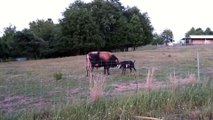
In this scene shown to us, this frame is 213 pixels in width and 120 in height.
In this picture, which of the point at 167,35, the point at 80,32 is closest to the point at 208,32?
the point at 167,35

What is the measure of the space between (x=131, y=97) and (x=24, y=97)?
19.1ft

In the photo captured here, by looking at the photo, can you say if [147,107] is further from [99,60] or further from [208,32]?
[208,32]

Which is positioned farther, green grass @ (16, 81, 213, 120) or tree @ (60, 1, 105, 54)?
tree @ (60, 1, 105, 54)

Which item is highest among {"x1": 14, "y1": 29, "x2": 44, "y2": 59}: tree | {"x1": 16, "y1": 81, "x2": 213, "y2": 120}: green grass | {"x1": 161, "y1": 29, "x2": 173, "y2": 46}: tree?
{"x1": 161, "y1": 29, "x2": 173, "y2": 46}: tree

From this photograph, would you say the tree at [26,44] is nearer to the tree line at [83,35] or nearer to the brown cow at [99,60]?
the tree line at [83,35]

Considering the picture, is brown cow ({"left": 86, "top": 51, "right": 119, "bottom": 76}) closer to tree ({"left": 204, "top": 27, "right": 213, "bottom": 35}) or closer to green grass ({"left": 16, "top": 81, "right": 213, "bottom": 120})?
green grass ({"left": 16, "top": 81, "right": 213, "bottom": 120})

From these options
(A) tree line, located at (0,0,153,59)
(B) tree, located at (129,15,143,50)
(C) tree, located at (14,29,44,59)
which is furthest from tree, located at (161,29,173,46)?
(C) tree, located at (14,29,44,59)

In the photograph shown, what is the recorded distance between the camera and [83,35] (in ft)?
212

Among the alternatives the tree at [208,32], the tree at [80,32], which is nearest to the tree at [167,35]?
the tree at [208,32]

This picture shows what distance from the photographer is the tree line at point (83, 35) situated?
63750 millimetres

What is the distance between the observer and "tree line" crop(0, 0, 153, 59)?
6375cm

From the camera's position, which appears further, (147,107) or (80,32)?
(80,32)

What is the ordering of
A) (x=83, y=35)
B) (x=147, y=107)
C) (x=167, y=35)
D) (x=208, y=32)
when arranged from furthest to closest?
(x=208, y=32) < (x=167, y=35) < (x=83, y=35) < (x=147, y=107)

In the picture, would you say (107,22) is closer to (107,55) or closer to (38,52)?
(38,52)
